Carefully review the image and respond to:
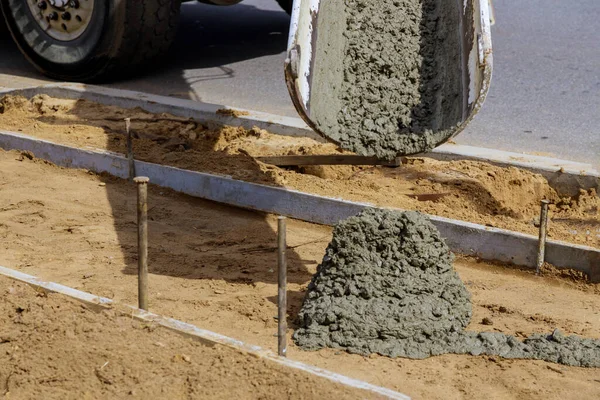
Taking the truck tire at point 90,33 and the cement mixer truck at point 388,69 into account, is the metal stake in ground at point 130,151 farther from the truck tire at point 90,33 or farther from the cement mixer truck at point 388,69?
the truck tire at point 90,33

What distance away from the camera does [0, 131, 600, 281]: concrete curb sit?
482 centimetres

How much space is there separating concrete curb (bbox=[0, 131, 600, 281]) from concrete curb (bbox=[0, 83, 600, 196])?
95 centimetres

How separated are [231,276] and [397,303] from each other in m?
0.99

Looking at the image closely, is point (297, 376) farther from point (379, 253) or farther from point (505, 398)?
point (379, 253)

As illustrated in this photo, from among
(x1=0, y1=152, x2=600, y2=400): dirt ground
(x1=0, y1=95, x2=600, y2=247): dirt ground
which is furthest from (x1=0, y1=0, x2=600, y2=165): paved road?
(x1=0, y1=152, x2=600, y2=400): dirt ground

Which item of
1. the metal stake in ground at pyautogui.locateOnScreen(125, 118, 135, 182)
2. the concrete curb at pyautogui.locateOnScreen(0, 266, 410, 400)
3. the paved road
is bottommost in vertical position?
the concrete curb at pyautogui.locateOnScreen(0, 266, 410, 400)

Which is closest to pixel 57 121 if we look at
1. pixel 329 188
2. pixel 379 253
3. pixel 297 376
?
pixel 329 188

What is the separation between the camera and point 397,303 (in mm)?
4152

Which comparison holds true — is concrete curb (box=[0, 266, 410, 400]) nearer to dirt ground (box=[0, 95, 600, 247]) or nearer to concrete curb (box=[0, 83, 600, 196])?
dirt ground (box=[0, 95, 600, 247])

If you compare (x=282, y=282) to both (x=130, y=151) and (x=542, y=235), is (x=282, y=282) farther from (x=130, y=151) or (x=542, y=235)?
(x=130, y=151)

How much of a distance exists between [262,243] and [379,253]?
3.44ft

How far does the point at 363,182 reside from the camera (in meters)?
5.96

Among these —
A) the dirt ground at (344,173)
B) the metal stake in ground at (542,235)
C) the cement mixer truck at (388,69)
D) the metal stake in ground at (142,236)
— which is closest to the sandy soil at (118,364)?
the metal stake in ground at (142,236)

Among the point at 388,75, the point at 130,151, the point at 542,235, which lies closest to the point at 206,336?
the point at 542,235
